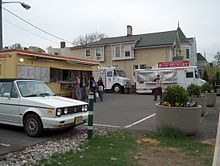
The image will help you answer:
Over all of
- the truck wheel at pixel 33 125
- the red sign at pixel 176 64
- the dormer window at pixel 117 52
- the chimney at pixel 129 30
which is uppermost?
the chimney at pixel 129 30

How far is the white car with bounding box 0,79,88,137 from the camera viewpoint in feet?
24.6

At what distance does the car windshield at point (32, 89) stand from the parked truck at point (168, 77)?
747 inches

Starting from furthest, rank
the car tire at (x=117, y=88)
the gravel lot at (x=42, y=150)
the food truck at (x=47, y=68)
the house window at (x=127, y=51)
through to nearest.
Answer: the house window at (x=127, y=51), the car tire at (x=117, y=88), the food truck at (x=47, y=68), the gravel lot at (x=42, y=150)

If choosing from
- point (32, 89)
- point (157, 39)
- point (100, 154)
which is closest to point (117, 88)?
point (157, 39)

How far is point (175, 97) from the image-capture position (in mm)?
8195

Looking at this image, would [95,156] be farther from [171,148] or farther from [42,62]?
[42,62]

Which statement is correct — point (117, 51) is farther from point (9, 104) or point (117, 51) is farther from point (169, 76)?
point (9, 104)

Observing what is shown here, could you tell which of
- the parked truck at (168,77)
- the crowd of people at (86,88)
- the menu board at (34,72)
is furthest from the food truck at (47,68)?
the parked truck at (168,77)

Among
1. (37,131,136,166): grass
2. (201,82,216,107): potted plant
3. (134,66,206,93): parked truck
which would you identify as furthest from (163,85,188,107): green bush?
(134,66,206,93): parked truck

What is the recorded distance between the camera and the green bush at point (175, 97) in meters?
8.16

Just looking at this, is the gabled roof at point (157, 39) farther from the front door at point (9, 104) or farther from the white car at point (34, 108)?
Result: the front door at point (9, 104)

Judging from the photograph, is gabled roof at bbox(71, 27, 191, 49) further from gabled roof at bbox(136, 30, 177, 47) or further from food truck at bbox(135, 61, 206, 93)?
food truck at bbox(135, 61, 206, 93)

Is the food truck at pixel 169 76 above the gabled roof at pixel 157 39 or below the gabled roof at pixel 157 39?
below

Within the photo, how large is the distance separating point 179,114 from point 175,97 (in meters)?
0.63
